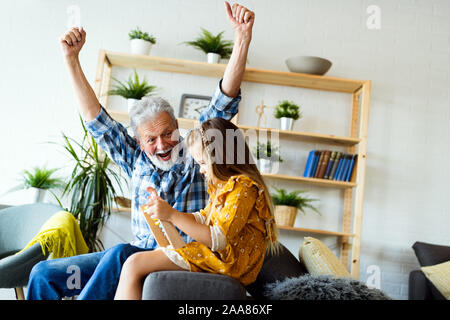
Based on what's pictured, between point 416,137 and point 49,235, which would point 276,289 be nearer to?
point 49,235

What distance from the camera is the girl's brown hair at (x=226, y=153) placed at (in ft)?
5.07

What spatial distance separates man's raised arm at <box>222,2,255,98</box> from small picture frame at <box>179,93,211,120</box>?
6.46 ft

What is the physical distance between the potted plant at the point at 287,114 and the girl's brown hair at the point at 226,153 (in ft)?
7.02

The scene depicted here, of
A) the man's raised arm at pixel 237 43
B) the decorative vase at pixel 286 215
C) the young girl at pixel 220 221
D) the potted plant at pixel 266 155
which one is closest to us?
the young girl at pixel 220 221

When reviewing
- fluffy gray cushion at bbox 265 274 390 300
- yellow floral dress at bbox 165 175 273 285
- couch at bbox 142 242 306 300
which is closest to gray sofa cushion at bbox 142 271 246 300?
couch at bbox 142 242 306 300

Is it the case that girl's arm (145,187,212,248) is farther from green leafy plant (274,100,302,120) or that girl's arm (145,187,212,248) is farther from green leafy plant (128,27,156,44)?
green leafy plant (128,27,156,44)

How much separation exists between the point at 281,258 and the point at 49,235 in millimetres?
1156

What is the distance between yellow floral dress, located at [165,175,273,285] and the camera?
4.56 ft

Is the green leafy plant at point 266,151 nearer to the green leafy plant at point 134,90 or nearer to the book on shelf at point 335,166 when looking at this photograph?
the book on shelf at point 335,166

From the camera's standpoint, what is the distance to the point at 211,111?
6.42 ft

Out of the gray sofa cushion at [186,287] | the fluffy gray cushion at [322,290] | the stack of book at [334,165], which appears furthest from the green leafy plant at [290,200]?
the gray sofa cushion at [186,287]

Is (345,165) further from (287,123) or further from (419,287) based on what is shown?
(419,287)
